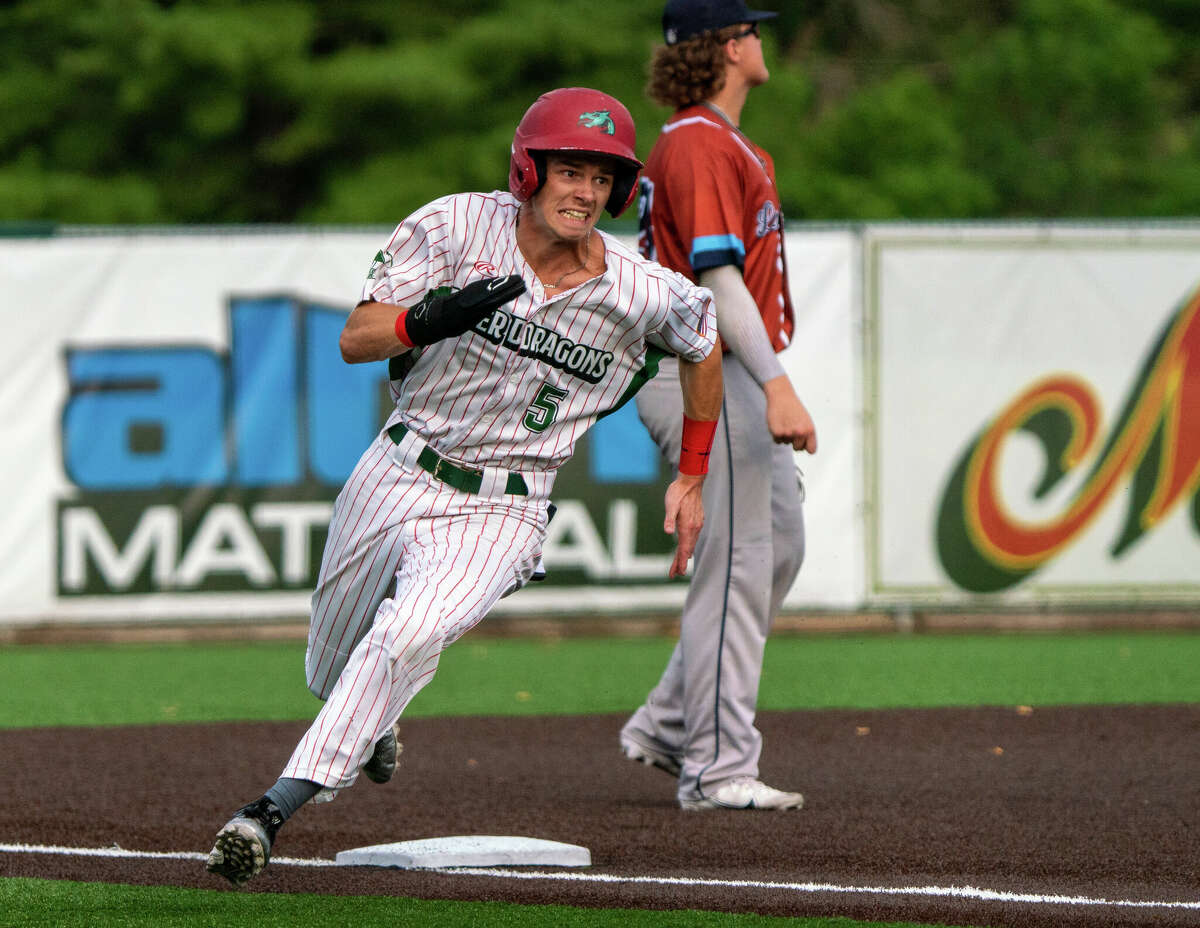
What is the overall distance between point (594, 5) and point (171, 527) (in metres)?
13.6

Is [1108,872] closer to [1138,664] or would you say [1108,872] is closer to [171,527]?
[1138,664]

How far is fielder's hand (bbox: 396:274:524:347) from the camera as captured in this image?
4160 millimetres

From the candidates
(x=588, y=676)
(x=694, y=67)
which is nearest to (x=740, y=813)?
(x=694, y=67)

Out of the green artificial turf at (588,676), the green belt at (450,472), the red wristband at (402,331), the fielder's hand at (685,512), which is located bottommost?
the green artificial turf at (588,676)

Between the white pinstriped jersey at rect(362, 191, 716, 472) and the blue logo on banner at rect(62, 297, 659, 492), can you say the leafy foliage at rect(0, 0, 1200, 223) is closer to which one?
the blue logo on banner at rect(62, 297, 659, 492)

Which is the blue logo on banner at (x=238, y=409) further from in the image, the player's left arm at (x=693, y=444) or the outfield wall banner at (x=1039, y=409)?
the player's left arm at (x=693, y=444)

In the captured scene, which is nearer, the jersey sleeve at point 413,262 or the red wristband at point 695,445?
the jersey sleeve at point 413,262

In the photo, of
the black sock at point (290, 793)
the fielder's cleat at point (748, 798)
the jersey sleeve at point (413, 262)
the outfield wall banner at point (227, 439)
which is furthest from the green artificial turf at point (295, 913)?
the outfield wall banner at point (227, 439)

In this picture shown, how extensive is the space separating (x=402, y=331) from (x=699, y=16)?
2.07 meters

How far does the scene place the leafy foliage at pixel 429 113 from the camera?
21.5m

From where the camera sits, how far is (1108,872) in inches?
184

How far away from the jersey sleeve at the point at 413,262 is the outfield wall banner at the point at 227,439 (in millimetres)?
5903

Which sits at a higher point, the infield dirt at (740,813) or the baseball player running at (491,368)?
the baseball player running at (491,368)

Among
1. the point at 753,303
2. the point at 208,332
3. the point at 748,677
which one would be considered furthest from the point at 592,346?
the point at 208,332
